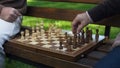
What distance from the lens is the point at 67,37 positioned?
3.19 meters

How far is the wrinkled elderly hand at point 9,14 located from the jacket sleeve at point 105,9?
0.77m

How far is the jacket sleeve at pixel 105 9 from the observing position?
2781 millimetres

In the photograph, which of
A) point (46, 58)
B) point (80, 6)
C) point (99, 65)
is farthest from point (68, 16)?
point (80, 6)

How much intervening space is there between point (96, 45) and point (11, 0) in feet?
3.41

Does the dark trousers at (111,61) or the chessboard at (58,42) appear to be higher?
the dark trousers at (111,61)

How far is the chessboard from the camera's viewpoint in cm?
281

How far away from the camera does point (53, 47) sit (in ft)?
9.73

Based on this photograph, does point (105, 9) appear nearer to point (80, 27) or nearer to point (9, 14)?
point (80, 27)

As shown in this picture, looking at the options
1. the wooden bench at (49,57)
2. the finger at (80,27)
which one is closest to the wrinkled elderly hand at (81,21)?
the finger at (80,27)

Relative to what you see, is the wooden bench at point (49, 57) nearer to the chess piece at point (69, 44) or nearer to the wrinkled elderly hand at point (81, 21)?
the chess piece at point (69, 44)

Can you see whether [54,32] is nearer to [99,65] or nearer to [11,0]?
[11,0]

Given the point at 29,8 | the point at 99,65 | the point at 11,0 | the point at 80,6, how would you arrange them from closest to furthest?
1. the point at 99,65
2. the point at 11,0
3. the point at 29,8
4. the point at 80,6

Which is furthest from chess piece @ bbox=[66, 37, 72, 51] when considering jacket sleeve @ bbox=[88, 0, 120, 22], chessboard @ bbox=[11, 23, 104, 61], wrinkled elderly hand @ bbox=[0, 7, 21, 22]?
wrinkled elderly hand @ bbox=[0, 7, 21, 22]

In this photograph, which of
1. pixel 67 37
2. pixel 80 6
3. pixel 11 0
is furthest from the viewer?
pixel 80 6
